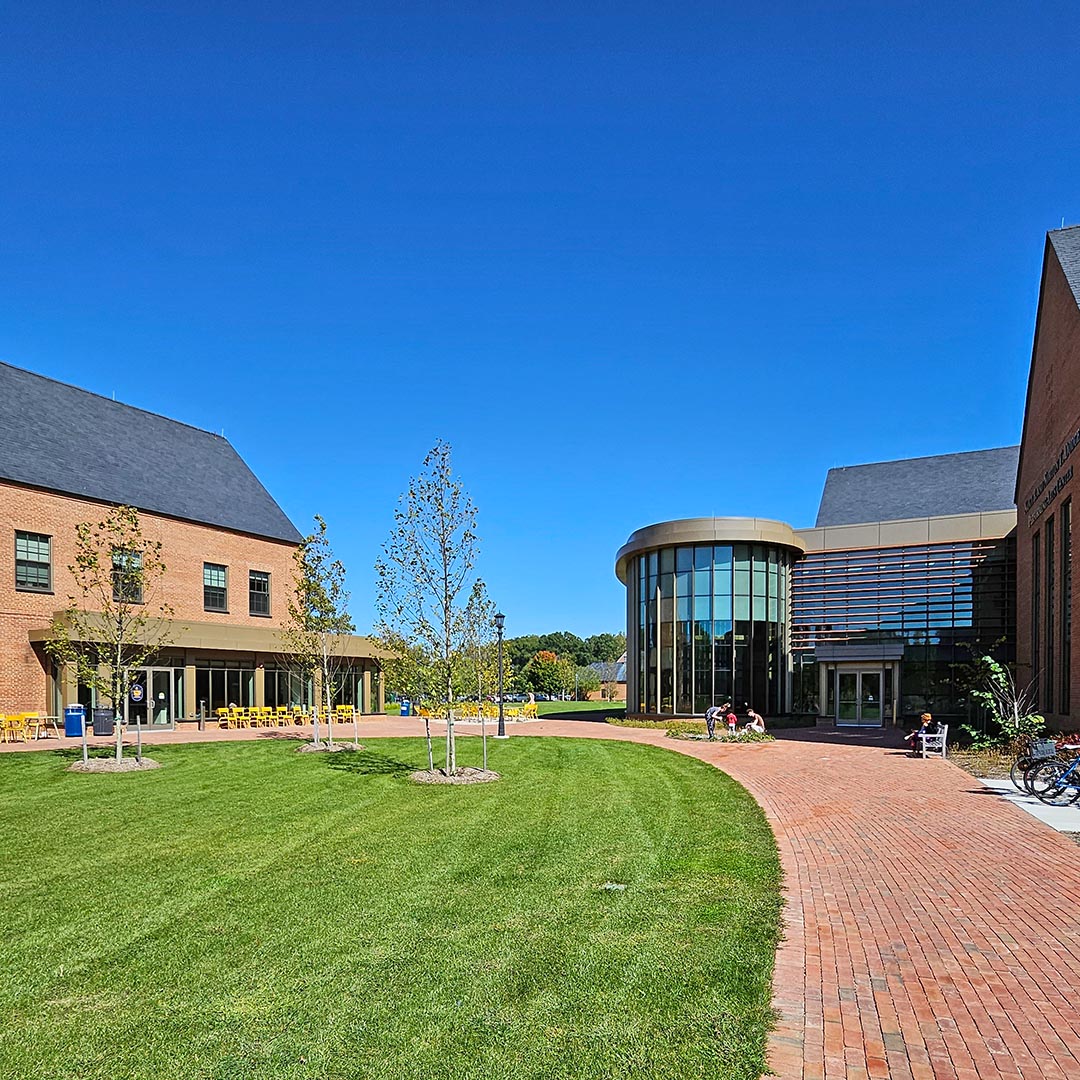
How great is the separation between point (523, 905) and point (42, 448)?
31539 millimetres

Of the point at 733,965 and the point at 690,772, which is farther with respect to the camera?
the point at 690,772

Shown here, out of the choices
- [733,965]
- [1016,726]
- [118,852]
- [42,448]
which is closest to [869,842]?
[733,965]

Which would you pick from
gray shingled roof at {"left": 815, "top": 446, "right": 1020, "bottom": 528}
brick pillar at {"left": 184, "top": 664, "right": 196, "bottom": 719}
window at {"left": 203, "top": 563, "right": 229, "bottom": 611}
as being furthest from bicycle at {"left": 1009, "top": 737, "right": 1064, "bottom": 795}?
window at {"left": 203, "top": 563, "right": 229, "bottom": 611}

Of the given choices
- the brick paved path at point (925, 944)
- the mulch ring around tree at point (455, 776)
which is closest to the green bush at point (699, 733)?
the mulch ring around tree at point (455, 776)

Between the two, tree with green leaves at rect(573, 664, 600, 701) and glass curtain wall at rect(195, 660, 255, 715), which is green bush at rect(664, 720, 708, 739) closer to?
glass curtain wall at rect(195, 660, 255, 715)

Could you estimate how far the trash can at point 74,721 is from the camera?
1029 inches

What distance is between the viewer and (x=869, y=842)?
36.3 ft

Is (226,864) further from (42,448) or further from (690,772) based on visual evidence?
(42,448)

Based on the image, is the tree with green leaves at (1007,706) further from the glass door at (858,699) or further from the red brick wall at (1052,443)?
the glass door at (858,699)

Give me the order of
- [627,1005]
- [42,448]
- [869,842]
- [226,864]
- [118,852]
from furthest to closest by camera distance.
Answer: [42,448]
[869,842]
[118,852]
[226,864]
[627,1005]

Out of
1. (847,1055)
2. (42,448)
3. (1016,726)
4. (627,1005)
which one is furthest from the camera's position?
(42,448)

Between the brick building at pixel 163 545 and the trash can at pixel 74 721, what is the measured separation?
8.96 feet

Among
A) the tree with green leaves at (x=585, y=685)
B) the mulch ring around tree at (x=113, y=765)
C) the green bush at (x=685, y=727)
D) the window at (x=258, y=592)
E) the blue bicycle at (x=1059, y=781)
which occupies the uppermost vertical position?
the window at (x=258, y=592)

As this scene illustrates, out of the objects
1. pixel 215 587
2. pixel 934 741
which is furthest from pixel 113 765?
pixel 934 741
